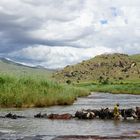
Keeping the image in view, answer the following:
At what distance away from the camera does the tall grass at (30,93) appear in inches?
2049

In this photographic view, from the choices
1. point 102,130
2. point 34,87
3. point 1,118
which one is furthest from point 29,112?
point 102,130

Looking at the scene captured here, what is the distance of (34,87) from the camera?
187 ft

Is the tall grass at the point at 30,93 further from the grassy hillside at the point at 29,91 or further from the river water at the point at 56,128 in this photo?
the river water at the point at 56,128

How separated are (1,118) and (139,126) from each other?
13.3 m

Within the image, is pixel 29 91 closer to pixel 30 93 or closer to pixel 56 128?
pixel 30 93

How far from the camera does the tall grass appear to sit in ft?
171

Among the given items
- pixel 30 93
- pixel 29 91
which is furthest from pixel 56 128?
pixel 29 91

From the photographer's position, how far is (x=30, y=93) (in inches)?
2106

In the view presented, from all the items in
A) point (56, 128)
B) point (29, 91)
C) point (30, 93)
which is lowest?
point (56, 128)

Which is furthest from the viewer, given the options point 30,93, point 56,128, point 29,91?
point 29,91

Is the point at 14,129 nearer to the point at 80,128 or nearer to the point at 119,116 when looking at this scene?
the point at 80,128

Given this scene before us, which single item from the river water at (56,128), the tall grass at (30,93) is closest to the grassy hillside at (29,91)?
the tall grass at (30,93)

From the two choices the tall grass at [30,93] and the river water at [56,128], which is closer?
the river water at [56,128]

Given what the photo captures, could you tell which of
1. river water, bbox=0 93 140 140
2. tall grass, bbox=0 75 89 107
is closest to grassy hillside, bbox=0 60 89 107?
tall grass, bbox=0 75 89 107
